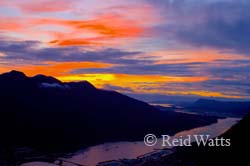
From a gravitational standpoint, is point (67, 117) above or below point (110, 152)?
above

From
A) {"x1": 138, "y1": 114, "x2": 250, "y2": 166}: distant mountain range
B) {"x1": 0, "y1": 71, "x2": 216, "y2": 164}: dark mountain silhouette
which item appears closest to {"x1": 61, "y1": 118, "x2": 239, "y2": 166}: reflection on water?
{"x1": 0, "y1": 71, "x2": 216, "y2": 164}: dark mountain silhouette

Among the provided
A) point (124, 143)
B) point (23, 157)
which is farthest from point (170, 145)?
point (23, 157)

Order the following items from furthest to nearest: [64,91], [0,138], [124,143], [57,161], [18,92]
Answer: [64,91], [18,92], [124,143], [0,138], [57,161]

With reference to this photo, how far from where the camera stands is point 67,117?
95.1 meters

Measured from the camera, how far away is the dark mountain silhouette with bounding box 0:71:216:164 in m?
81.5

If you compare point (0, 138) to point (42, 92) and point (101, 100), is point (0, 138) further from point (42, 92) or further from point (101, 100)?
point (101, 100)

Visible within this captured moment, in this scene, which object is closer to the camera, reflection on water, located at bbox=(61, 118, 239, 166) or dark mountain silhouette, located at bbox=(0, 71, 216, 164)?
reflection on water, located at bbox=(61, 118, 239, 166)

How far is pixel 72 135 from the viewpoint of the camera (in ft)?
288

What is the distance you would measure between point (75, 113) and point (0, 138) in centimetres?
2731

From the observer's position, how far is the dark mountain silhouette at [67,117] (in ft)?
267

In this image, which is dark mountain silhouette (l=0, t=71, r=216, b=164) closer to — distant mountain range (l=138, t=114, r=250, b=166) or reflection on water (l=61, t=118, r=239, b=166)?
reflection on water (l=61, t=118, r=239, b=166)

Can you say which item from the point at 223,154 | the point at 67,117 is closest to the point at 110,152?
the point at 67,117

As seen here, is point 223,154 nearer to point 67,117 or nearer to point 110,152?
point 110,152

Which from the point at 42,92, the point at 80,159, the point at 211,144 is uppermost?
the point at 42,92
